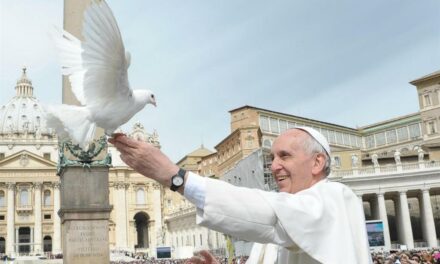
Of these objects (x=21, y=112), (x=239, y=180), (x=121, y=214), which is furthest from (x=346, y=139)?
(x=21, y=112)

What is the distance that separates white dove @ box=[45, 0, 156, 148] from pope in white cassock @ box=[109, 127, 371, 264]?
1.70 feet

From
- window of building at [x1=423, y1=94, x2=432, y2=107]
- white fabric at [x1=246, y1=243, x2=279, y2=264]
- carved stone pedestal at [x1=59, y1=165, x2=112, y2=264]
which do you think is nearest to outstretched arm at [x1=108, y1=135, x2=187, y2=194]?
white fabric at [x1=246, y1=243, x2=279, y2=264]

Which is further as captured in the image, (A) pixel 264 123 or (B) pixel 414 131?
(B) pixel 414 131

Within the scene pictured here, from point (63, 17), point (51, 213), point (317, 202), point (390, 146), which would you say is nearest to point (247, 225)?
point (317, 202)

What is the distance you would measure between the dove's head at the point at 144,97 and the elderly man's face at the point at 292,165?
2.31 ft

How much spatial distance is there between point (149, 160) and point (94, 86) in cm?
77

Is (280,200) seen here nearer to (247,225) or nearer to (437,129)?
(247,225)

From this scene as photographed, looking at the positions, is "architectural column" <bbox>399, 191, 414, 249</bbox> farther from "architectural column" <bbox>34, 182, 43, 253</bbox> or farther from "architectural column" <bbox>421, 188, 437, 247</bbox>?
"architectural column" <bbox>34, 182, 43, 253</bbox>

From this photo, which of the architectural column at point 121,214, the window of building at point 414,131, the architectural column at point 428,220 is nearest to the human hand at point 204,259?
the architectural column at point 428,220

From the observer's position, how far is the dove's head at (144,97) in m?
2.84

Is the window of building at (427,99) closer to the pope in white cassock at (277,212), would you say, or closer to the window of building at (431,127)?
the window of building at (431,127)

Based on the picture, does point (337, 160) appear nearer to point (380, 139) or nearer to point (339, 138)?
point (339, 138)

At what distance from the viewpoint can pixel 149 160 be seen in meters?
2.09

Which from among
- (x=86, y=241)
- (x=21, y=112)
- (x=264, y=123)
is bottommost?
(x=86, y=241)
